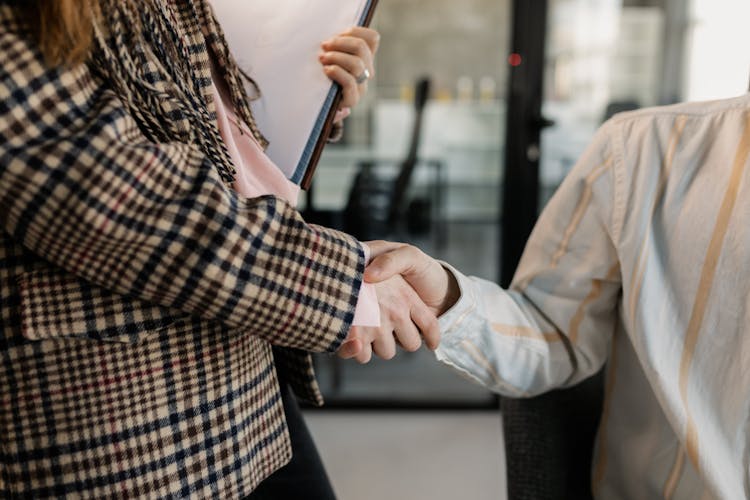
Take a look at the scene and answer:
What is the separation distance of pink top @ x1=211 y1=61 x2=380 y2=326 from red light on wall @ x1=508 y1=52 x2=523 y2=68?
1.71 meters

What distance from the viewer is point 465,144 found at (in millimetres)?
2674

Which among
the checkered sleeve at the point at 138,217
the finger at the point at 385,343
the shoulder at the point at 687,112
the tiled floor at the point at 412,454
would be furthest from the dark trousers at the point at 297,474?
the tiled floor at the point at 412,454

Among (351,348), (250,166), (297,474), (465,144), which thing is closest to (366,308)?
(351,348)

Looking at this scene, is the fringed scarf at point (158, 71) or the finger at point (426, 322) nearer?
the fringed scarf at point (158, 71)

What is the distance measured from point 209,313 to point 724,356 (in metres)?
0.53

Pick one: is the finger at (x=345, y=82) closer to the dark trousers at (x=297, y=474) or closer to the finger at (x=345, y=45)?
the finger at (x=345, y=45)

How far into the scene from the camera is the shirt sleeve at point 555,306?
2.65 ft

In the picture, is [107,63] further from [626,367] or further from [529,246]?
[626,367]

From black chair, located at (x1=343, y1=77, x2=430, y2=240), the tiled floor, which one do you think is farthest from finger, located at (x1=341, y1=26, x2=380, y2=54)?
black chair, located at (x1=343, y1=77, x2=430, y2=240)

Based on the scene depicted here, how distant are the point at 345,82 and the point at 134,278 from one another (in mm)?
371

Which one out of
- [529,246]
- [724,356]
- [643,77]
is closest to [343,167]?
[643,77]

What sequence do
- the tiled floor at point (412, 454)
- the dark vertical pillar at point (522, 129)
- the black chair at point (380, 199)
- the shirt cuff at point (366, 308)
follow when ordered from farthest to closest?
the black chair at point (380, 199)
the dark vertical pillar at point (522, 129)
the tiled floor at point (412, 454)
the shirt cuff at point (366, 308)

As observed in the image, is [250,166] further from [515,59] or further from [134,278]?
[515,59]

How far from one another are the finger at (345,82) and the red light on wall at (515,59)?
1567 mm
